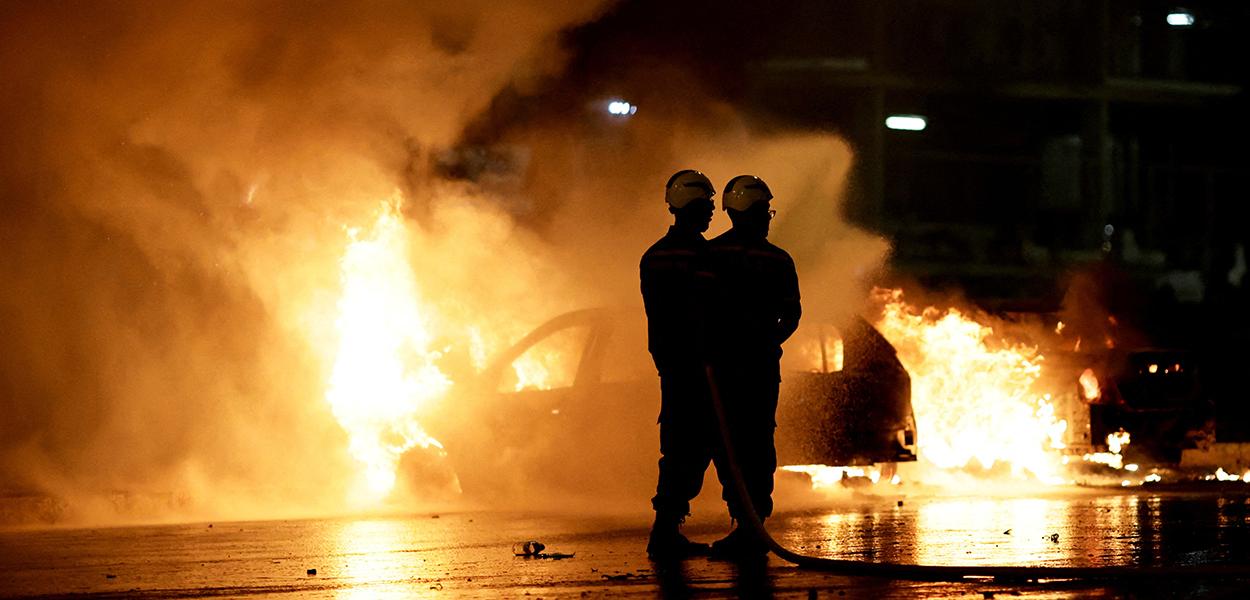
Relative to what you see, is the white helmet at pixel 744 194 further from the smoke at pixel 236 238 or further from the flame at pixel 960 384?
the flame at pixel 960 384

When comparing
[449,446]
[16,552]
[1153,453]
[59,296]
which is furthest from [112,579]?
[1153,453]

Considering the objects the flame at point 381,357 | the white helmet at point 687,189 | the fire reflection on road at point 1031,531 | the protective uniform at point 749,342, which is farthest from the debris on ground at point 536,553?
the flame at point 381,357

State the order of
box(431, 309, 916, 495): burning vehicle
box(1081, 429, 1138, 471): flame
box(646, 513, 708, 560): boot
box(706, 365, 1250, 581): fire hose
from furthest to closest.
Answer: box(1081, 429, 1138, 471): flame < box(431, 309, 916, 495): burning vehicle < box(646, 513, 708, 560): boot < box(706, 365, 1250, 581): fire hose

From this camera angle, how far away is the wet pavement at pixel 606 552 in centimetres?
686

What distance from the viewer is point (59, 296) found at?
1455 centimetres

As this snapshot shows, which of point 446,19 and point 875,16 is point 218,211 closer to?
point 446,19

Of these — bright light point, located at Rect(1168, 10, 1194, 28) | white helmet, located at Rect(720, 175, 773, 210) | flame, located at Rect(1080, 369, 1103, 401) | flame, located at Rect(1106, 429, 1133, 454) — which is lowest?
flame, located at Rect(1106, 429, 1133, 454)

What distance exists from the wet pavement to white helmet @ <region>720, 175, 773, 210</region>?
5.34 ft

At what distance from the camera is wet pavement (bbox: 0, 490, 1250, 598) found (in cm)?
686

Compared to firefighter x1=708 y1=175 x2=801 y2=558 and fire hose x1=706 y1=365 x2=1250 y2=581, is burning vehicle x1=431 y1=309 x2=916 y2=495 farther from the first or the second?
fire hose x1=706 y1=365 x2=1250 y2=581

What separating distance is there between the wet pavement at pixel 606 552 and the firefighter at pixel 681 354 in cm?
34

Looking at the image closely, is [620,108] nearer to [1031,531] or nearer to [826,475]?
[826,475]

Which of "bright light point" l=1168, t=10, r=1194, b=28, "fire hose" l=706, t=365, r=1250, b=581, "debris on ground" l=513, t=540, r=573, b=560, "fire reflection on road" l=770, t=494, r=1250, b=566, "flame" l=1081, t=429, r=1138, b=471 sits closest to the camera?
"fire hose" l=706, t=365, r=1250, b=581

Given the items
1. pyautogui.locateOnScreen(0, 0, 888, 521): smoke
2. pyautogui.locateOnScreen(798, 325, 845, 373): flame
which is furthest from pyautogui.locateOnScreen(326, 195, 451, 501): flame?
pyautogui.locateOnScreen(798, 325, 845, 373): flame
